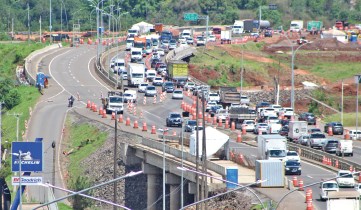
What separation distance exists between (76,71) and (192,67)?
1304 cm

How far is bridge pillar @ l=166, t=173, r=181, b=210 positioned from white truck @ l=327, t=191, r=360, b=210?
60.0ft

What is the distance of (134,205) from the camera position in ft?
269

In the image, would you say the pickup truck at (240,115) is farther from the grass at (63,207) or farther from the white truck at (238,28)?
the white truck at (238,28)

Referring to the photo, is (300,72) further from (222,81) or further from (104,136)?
(104,136)

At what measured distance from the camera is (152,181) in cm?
8231

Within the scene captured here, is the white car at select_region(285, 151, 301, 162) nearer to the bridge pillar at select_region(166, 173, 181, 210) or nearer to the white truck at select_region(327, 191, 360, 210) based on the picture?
the bridge pillar at select_region(166, 173, 181, 210)

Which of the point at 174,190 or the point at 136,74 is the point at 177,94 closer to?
the point at 136,74

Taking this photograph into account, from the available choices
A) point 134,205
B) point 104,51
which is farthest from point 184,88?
point 134,205

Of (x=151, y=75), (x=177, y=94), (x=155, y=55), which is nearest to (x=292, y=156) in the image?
(x=177, y=94)

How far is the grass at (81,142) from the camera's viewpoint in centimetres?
9112

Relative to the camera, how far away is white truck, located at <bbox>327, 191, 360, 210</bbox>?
57.3 metres

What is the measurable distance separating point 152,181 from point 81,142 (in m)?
15.6

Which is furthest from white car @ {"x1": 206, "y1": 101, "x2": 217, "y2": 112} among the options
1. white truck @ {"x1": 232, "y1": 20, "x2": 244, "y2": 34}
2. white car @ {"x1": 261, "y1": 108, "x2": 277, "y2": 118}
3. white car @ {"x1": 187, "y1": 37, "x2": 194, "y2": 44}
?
white truck @ {"x1": 232, "y1": 20, "x2": 244, "y2": 34}

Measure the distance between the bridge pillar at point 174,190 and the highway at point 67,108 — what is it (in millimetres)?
4701
